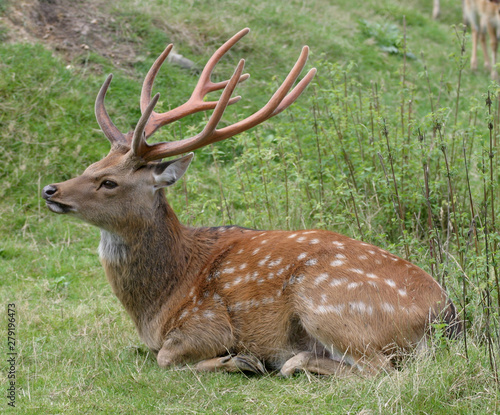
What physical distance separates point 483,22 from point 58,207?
12.1 meters

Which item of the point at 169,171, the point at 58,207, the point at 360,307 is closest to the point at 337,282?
the point at 360,307

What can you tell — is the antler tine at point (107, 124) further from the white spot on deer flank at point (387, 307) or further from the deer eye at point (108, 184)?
the white spot on deer flank at point (387, 307)

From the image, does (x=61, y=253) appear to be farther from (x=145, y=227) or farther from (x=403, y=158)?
(x=403, y=158)

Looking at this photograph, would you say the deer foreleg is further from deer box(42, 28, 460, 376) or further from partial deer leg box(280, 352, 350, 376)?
partial deer leg box(280, 352, 350, 376)

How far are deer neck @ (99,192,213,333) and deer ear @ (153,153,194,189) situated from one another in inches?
6.4

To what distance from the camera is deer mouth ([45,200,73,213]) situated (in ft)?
15.6

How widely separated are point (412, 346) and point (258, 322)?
97cm

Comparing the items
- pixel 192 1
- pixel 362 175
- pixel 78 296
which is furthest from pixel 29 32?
pixel 362 175

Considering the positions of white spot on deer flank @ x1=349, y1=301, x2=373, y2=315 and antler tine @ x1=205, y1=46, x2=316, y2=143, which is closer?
white spot on deer flank @ x1=349, y1=301, x2=373, y2=315

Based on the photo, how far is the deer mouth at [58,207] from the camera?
4762mm

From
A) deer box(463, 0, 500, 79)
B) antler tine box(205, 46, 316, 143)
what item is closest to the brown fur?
antler tine box(205, 46, 316, 143)

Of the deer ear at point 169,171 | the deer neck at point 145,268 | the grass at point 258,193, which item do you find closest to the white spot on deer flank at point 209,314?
the deer neck at point 145,268

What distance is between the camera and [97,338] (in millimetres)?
5199

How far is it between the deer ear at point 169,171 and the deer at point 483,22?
10.3 meters
